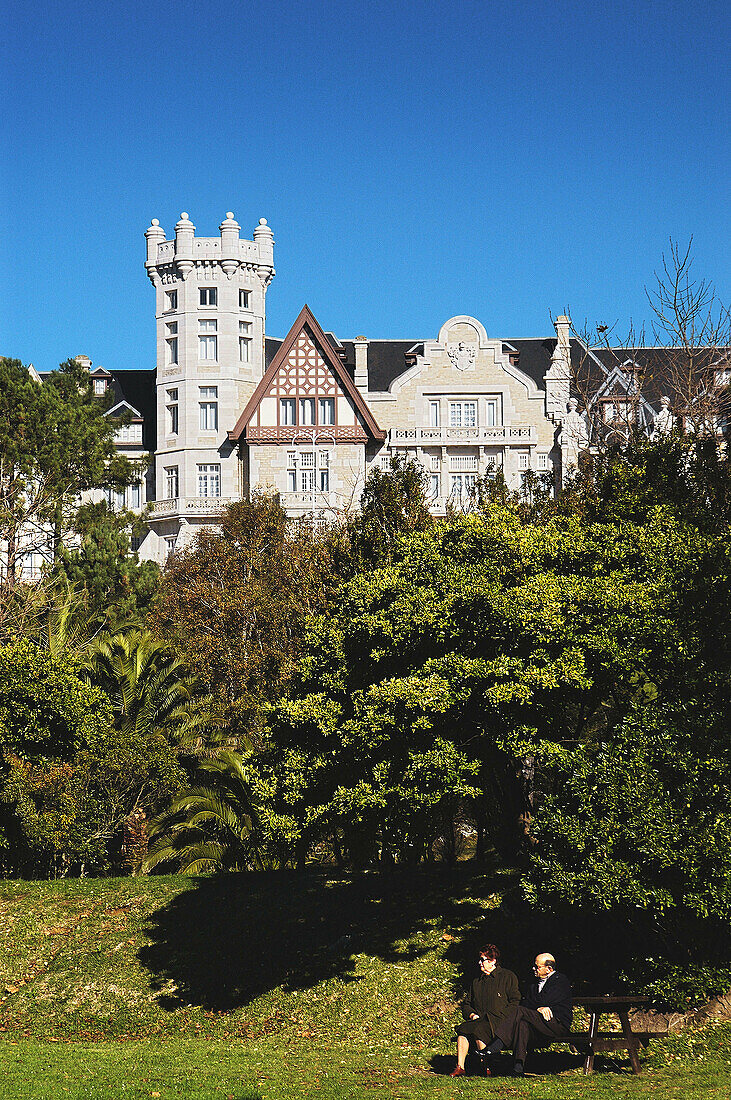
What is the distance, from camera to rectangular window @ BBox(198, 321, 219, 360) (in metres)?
65.3

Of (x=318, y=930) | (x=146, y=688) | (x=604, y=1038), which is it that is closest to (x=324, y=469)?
(x=146, y=688)

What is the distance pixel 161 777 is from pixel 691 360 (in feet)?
54.8

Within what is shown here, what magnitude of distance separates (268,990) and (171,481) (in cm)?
4850

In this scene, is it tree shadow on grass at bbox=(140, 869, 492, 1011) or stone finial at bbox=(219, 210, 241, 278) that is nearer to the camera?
tree shadow on grass at bbox=(140, 869, 492, 1011)

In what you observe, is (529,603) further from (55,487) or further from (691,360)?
(55,487)

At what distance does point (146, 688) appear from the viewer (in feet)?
89.2

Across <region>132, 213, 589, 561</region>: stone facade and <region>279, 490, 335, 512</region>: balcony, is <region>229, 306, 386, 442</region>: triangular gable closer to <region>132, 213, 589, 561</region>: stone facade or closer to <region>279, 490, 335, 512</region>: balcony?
<region>132, 213, 589, 561</region>: stone facade

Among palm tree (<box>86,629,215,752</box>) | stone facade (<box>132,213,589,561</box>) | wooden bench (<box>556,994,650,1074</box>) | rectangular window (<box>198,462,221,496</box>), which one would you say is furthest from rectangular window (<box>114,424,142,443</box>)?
wooden bench (<box>556,994,650,1074</box>)

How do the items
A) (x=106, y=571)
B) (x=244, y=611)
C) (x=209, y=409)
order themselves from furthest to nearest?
(x=209, y=409) < (x=106, y=571) < (x=244, y=611)

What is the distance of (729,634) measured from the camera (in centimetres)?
1680

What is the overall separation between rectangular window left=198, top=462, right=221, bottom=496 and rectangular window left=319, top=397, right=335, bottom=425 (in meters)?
6.41

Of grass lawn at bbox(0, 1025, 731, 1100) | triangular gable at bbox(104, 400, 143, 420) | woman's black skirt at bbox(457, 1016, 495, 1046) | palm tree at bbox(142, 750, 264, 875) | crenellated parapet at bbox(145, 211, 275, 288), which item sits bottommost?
grass lawn at bbox(0, 1025, 731, 1100)

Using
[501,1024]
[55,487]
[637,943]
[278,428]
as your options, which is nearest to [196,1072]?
[501,1024]

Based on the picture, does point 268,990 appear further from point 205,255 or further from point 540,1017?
point 205,255
